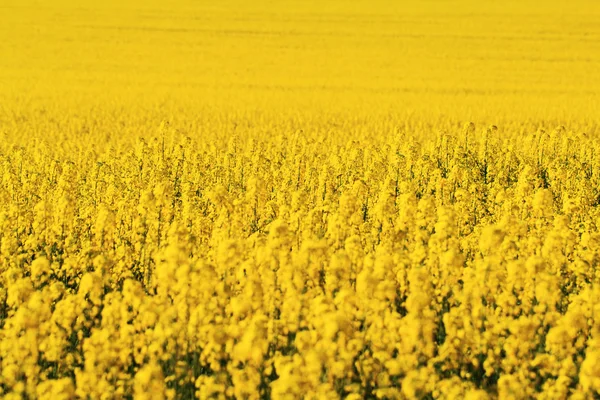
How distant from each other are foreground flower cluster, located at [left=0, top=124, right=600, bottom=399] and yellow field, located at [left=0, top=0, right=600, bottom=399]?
22mm

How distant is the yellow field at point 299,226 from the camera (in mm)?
4137

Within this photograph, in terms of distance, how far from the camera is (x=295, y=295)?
480 centimetres

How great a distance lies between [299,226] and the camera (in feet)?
23.0

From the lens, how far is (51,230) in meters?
7.23

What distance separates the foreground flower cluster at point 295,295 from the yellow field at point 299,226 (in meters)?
0.02

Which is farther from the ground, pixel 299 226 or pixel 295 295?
pixel 299 226

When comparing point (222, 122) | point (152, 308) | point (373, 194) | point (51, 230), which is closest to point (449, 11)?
point (222, 122)

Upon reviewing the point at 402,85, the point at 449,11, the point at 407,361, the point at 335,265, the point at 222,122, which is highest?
the point at 449,11

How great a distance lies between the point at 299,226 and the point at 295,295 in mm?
2233

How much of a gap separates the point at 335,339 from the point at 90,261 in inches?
99.2

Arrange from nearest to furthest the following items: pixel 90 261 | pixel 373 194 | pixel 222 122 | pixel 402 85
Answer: pixel 90 261 < pixel 373 194 < pixel 222 122 < pixel 402 85

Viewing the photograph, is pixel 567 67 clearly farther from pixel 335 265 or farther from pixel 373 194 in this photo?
pixel 335 265

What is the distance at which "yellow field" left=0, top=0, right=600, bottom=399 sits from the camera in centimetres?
414

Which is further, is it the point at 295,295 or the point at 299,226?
the point at 299,226
